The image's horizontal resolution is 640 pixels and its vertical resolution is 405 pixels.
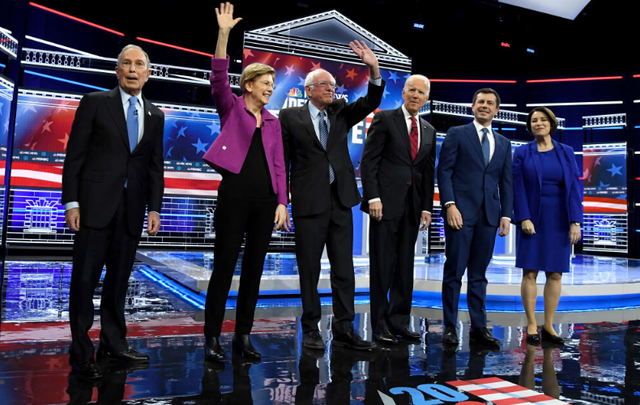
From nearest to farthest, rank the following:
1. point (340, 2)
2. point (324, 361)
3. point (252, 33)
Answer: point (324, 361)
point (252, 33)
point (340, 2)

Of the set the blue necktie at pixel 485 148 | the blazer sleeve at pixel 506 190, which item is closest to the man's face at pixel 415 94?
the blue necktie at pixel 485 148

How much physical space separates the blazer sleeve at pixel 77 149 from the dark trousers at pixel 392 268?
1587 millimetres

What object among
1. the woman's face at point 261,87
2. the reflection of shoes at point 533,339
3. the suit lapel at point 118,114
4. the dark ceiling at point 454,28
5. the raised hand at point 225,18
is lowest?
the reflection of shoes at point 533,339

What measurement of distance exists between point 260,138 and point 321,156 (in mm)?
406

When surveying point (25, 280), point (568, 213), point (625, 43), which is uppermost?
point (625, 43)

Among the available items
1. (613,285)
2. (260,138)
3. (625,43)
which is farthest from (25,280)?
(625,43)

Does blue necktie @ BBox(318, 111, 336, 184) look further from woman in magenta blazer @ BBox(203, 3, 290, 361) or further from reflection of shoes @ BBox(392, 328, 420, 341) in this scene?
reflection of shoes @ BBox(392, 328, 420, 341)

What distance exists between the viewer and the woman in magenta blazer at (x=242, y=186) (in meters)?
2.39

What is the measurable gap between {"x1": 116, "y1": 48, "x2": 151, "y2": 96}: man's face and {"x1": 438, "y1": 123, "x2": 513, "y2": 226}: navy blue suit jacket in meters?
1.84

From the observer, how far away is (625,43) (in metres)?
13.2

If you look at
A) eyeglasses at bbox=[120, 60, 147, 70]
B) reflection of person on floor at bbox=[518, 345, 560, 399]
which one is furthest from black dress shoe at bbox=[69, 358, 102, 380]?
reflection of person on floor at bbox=[518, 345, 560, 399]

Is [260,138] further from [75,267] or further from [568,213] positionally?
[568,213]

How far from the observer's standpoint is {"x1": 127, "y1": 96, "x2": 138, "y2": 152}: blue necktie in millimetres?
2331

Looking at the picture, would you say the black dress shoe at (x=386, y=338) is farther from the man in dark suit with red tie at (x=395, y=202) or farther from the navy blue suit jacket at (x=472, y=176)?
the navy blue suit jacket at (x=472, y=176)
